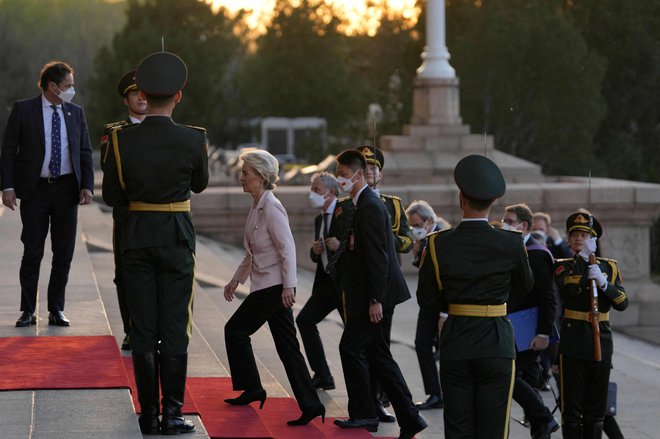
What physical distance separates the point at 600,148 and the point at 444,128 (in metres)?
19.8

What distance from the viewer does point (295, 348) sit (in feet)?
27.3

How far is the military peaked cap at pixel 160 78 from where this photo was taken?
6.86 m

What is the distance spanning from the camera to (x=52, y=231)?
938 cm

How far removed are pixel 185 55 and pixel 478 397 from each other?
149ft

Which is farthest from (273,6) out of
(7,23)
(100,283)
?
(100,283)

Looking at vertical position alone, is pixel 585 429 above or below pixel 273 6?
below

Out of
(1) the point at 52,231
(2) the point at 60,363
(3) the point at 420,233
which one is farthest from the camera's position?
(3) the point at 420,233

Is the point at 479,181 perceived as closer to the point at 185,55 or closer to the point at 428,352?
the point at 428,352

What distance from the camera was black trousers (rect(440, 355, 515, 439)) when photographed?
21.7 ft

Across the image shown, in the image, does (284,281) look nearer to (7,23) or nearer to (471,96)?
(471,96)

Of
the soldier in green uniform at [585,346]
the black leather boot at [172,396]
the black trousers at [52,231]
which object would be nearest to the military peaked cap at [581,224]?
the soldier in green uniform at [585,346]

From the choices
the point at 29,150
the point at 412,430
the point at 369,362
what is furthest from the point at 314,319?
the point at 29,150

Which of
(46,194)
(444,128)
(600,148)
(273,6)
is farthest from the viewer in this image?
(273,6)

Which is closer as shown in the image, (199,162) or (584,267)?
(199,162)
